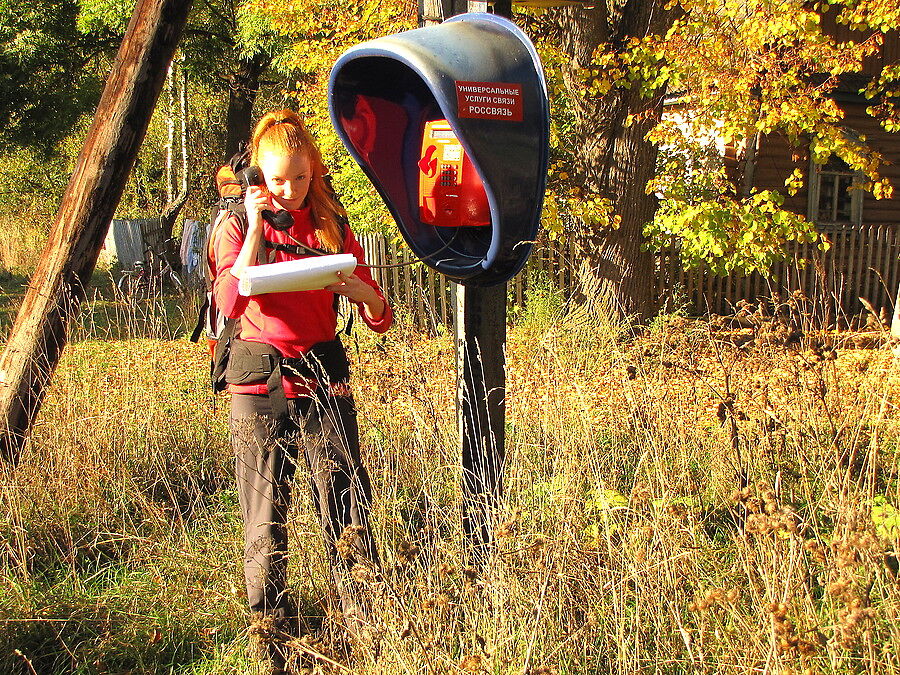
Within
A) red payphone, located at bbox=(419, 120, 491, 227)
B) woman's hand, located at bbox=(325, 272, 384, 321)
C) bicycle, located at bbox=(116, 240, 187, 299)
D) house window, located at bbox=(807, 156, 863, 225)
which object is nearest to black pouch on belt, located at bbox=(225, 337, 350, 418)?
woman's hand, located at bbox=(325, 272, 384, 321)

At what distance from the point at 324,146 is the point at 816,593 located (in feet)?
23.5

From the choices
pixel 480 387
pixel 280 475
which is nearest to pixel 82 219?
pixel 280 475

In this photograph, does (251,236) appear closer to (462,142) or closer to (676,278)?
(462,142)

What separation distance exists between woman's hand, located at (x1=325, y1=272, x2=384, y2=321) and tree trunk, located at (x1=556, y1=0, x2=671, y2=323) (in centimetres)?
539

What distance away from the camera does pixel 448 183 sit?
2662mm

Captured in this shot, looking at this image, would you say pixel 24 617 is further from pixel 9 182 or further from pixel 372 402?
pixel 9 182

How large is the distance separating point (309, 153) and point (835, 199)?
14.9 m

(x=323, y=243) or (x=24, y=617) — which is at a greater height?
(x=323, y=243)

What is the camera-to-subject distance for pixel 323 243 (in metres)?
2.80

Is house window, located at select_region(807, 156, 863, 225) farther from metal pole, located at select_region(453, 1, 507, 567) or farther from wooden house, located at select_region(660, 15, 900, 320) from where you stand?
metal pole, located at select_region(453, 1, 507, 567)

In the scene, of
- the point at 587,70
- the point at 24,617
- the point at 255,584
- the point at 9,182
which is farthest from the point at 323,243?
the point at 9,182

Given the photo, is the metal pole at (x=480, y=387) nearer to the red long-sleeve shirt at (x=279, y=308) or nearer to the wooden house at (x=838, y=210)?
the red long-sleeve shirt at (x=279, y=308)

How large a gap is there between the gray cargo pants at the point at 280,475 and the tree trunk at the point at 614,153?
549 cm

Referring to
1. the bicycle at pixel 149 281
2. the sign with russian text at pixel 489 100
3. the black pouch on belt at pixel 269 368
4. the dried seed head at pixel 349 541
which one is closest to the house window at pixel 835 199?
the bicycle at pixel 149 281
